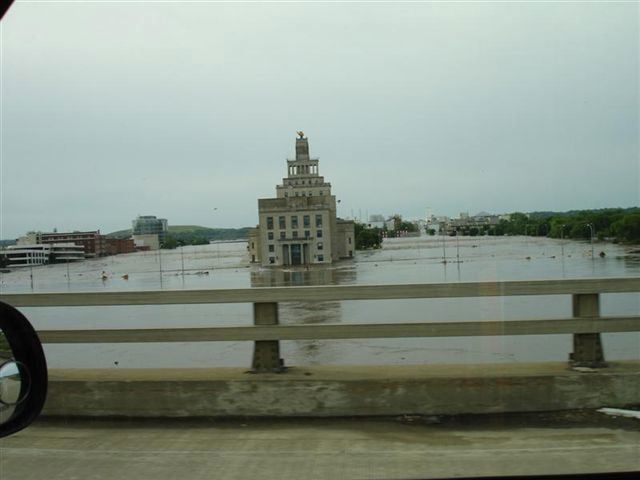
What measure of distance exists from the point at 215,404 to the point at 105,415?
962 millimetres

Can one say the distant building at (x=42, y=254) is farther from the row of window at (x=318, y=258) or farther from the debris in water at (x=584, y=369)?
the debris in water at (x=584, y=369)

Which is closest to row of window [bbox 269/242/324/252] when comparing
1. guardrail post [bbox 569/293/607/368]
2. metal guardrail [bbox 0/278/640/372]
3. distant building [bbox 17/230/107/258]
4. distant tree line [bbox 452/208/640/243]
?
distant building [bbox 17/230/107/258]

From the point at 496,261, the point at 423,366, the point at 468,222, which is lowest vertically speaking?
the point at 423,366

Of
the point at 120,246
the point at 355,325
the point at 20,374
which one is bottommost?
the point at 355,325

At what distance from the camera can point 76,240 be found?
781 centimetres

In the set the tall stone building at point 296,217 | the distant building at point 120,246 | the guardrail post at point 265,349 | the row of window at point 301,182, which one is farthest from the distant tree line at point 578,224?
the distant building at point 120,246

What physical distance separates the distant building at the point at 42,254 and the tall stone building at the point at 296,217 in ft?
8.26

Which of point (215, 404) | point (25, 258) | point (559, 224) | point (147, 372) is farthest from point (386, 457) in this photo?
point (559, 224)

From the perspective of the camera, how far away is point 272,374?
5309mm

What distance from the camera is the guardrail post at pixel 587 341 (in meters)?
5.15

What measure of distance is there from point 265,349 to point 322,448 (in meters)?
1.19

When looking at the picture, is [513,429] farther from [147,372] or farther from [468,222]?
[468,222]

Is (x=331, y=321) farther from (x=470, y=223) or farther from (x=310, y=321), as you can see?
(x=470, y=223)

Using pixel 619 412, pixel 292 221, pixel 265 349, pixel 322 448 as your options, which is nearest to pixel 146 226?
pixel 292 221
